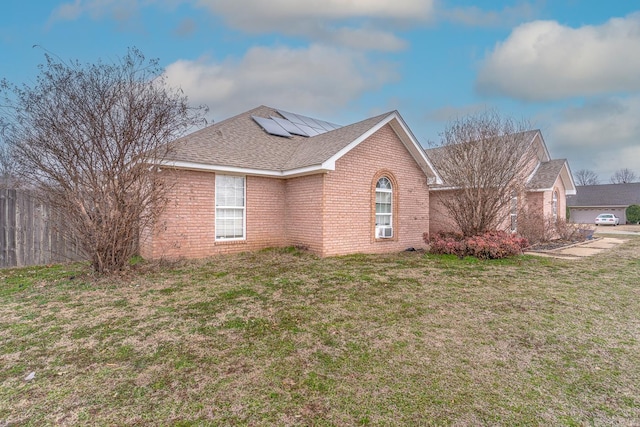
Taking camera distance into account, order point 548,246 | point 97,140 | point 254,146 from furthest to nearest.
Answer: point 548,246 → point 254,146 → point 97,140

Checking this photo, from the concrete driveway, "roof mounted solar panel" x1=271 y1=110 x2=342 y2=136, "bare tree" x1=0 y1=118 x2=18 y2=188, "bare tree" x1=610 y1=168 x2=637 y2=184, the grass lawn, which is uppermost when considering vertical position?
"bare tree" x1=610 y1=168 x2=637 y2=184

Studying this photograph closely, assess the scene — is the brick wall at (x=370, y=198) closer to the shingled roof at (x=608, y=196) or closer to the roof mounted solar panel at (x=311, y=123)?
the roof mounted solar panel at (x=311, y=123)

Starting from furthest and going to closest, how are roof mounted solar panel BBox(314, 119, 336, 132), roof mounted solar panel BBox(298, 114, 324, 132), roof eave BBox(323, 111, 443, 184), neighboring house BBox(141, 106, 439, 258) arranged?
roof mounted solar panel BBox(314, 119, 336, 132) → roof mounted solar panel BBox(298, 114, 324, 132) → roof eave BBox(323, 111, 443, 184) → neighboring house BBox(141, 106, 439, 258)

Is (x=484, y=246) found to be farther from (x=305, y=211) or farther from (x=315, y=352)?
(x=315, y=352)

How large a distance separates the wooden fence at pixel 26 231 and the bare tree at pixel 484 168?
1229cm

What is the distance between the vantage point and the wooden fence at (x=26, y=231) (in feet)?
26.0

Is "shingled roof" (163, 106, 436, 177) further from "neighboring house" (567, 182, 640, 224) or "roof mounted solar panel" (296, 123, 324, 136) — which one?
"neighboring house" (567, 182, 640, 224)

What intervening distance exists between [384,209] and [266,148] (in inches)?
208

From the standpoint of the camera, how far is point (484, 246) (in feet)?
33.0

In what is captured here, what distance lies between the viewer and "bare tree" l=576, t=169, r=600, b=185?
7431 centimetres

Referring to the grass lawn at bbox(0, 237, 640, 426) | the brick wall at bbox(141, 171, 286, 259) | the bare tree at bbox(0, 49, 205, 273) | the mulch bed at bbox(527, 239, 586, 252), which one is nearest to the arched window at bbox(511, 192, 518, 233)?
the mulch bed at bbox(527, 239, 586, 252)

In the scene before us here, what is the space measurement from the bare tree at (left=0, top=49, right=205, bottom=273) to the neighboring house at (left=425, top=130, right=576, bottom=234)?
10.8 metres

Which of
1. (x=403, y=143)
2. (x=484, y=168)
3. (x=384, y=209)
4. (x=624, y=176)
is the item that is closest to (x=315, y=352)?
(x=384, y=209)

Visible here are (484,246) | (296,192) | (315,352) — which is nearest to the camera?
(315,352)
